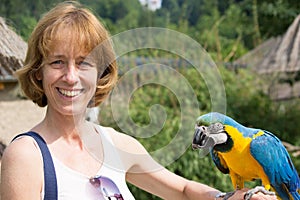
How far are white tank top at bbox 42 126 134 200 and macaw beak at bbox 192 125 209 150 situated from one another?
239 mm

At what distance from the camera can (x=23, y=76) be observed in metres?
1.45

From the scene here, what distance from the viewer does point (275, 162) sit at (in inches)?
58.9

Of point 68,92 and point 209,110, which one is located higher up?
point 68,92

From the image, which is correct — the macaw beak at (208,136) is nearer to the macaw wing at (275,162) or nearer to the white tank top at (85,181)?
the macaw wing at (275,162)

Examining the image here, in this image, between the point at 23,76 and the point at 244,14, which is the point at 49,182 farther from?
the point at 244,14

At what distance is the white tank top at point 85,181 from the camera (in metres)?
1.34

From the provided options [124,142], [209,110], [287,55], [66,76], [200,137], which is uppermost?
[66,76]

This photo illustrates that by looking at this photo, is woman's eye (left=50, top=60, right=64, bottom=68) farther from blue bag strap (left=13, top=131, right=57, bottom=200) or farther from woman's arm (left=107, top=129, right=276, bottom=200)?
woman's arm (left=107, top=129, right=276, bottom=200)

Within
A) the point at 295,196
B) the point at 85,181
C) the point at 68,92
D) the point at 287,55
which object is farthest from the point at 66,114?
the point at 287,55

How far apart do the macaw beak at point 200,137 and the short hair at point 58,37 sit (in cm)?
31

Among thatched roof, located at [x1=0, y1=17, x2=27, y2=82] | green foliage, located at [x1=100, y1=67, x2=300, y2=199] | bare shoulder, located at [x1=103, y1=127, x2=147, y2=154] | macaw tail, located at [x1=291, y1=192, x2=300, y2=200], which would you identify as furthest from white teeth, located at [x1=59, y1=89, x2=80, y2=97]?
green foliage, located at [x1=100, y1=67, x2=300, y2=199]

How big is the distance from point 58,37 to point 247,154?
558 millimetres

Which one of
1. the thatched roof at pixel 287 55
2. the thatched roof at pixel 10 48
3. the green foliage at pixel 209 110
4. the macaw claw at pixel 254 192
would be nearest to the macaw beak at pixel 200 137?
the macaw claw at pixel 254 192

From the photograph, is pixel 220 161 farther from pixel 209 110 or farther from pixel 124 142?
pixel 209 110
